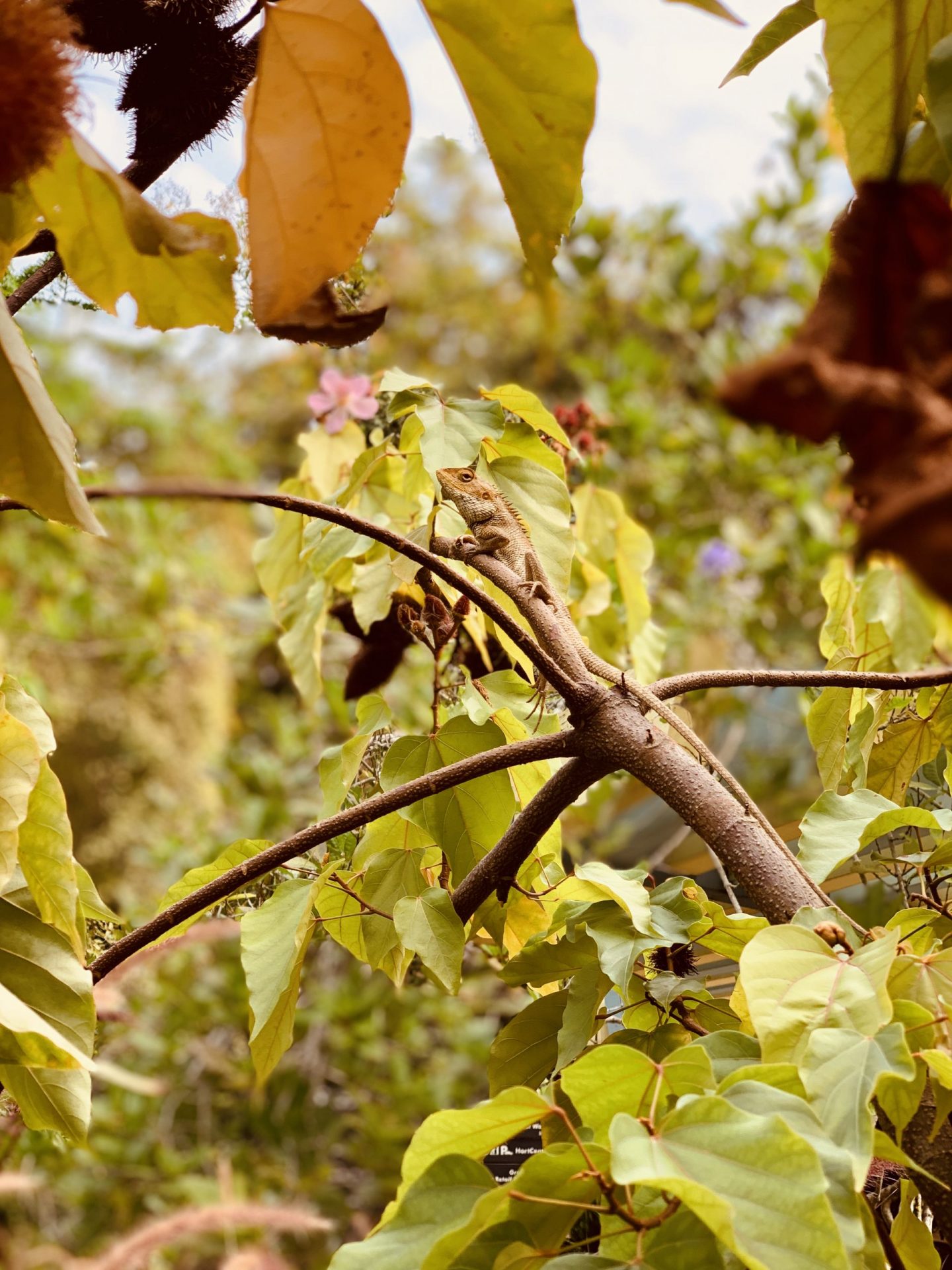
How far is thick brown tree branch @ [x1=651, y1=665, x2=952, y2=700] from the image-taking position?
0.34 m

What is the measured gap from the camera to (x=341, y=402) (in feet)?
2.29

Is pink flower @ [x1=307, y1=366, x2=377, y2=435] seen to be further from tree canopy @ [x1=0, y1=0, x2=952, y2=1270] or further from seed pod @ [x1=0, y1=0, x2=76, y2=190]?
seed pod @ [x1=0, y1=0, x2=76, y2=190]

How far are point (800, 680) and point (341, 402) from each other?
1.44 ft

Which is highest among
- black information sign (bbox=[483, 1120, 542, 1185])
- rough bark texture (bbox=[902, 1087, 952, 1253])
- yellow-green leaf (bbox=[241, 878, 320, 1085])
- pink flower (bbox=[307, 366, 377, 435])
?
pink flower (bbox=[307, 366, 377, 435])

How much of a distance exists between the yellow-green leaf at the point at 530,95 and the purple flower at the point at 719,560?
4.88 ft

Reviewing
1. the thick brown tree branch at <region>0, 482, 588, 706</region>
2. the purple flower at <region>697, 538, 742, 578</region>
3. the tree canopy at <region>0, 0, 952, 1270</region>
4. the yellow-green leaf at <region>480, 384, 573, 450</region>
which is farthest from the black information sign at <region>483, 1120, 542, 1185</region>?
the purple flower at <region>697, 538, 742, 578</region>

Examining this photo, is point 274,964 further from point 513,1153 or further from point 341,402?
point 341,402

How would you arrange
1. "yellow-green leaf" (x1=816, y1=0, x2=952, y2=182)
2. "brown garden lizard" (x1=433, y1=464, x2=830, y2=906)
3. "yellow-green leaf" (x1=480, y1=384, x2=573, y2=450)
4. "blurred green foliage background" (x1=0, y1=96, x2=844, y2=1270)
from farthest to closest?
"blurred green foliage background" (x1=0, y1=96, x2=844, y2=1270) < "yellow-green leaf" (x1=480, y1=384, x2=573, y2=450) < "brown garden lizard" (x1=433, y1=464, x2=830, y2=906) < "yellow-green leaf" (x1=816, y1=0, x2=952, y2=182)

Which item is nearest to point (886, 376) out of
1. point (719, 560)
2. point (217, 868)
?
point (217, 868)

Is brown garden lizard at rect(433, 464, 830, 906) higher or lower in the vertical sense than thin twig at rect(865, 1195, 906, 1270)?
higher

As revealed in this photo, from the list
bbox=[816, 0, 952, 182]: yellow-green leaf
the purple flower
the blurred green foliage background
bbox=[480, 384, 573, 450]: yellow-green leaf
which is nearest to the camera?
bbox=[816, 0, 952, 182]: yellow-green leaf

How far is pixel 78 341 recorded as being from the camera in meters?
2.23

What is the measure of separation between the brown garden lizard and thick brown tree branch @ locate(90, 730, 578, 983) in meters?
0.04

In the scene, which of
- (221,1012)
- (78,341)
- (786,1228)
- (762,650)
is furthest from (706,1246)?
(78,341)
